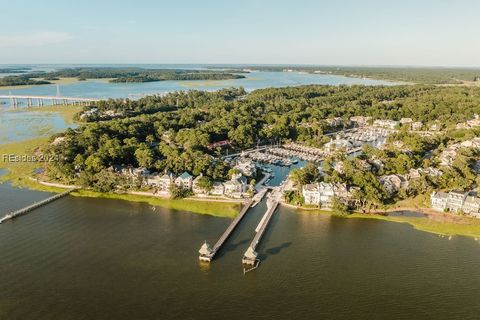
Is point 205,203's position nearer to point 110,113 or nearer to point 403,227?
point 403,227

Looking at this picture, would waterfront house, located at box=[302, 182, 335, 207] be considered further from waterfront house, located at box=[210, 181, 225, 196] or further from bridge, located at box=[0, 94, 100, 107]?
bridge, located at box=[0, 94, 100, 107]

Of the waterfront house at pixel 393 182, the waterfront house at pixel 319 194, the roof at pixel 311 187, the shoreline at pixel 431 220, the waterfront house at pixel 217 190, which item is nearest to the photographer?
the shoreline at pixel 431 220

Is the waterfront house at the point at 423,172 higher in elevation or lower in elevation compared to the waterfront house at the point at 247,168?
higher

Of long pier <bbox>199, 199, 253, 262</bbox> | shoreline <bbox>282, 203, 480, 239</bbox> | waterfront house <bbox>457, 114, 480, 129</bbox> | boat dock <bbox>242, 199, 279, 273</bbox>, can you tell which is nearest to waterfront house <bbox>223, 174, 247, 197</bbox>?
long pier <bbox>199, 199, 253, 262</bbox>

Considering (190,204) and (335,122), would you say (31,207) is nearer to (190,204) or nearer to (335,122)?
(190,204)

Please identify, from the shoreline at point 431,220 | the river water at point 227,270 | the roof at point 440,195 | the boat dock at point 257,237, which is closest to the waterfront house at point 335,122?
the roof at point 440,195

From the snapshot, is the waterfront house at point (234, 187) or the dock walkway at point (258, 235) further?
the waterfront house at point (234, 187)

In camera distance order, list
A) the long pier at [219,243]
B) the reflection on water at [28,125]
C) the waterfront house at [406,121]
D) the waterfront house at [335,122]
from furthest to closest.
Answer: the waterfront house at [406,121] < the waterfront house at [335,122] < the reflection on water at [28,125] < the long pier at [219,243]

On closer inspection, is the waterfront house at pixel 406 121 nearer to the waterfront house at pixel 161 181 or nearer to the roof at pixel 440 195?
the roof at pixel 440 195

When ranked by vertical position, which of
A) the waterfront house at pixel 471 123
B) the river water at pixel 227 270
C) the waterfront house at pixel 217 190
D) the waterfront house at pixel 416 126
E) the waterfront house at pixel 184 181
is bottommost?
the river water at pixel 227 270
